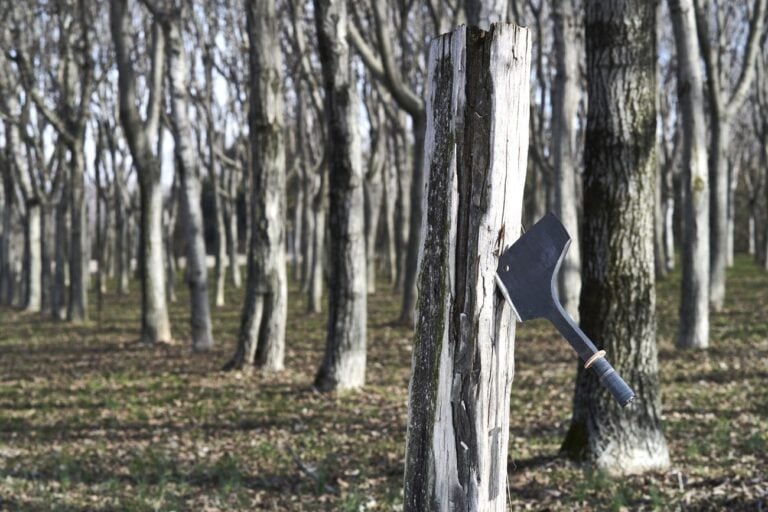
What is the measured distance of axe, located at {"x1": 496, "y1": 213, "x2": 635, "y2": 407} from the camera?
9.59ft

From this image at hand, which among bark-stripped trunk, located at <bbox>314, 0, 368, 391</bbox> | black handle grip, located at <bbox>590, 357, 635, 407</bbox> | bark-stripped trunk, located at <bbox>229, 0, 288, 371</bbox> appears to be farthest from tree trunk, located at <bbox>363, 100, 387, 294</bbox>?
black handle grip, located at <bbox>590, 357, 635, 407</bbox>

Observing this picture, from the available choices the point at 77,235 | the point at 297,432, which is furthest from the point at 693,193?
the point at 77,235

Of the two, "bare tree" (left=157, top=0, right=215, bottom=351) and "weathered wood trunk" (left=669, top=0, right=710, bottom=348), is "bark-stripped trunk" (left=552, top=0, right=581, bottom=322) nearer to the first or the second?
"weathered wood trunk" (left=669, top=0, right=710, bottom=348)

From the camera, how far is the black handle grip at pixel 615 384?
276cm

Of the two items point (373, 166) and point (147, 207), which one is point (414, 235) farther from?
point (373, 166)

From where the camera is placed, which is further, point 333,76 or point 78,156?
point 78,156

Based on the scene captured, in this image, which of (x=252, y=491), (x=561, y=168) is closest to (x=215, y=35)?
(x=561, y=168)

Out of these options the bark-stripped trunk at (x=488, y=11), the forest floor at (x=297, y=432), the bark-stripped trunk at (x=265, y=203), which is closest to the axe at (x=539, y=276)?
the forest floor at (x=297, y=432)

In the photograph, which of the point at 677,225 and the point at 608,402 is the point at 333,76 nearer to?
the point at 608,402

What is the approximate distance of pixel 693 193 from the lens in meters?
12.0

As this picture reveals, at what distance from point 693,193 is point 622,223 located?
6.68m

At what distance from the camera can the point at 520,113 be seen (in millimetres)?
3020

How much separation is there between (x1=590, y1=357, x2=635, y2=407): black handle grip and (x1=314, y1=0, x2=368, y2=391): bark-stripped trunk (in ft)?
22.4

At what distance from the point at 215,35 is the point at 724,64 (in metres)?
14.1
